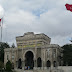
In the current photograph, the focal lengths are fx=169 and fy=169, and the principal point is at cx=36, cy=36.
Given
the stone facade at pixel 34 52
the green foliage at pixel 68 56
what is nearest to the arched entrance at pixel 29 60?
the stone facade at pixel 34 52

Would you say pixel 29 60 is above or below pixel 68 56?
below

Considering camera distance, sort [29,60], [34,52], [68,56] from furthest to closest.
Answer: [29,60], [34,52], [68,56]

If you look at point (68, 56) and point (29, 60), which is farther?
point (29, 60)

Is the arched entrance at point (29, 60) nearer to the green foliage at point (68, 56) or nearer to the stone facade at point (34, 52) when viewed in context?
the stone facade at point (34, 52)

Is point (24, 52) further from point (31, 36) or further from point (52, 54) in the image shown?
point (52, 54)

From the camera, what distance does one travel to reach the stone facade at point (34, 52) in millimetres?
51344

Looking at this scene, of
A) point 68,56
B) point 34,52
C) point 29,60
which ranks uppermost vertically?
point 34,52

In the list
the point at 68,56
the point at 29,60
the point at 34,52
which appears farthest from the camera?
the point at 29,60

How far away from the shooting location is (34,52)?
177ft

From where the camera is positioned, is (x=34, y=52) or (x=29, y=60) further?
(x=29, y=60)

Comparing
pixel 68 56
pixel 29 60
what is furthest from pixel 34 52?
pixel 68 56

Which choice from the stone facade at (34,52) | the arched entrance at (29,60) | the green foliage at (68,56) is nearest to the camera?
the green foliage at (68,56)

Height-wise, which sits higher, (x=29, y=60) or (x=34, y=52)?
(x=34, y=52)

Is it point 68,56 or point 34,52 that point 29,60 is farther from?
point 68,56
